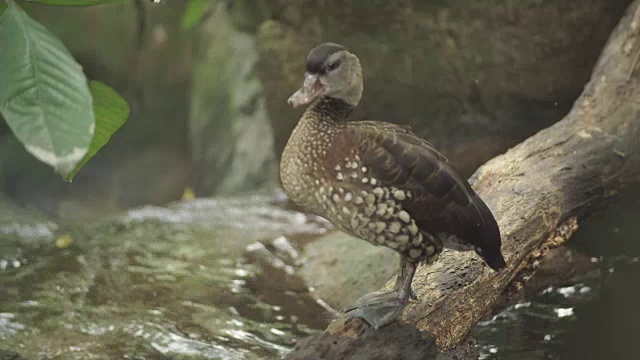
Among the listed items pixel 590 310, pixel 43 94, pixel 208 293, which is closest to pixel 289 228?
pixel 208 293

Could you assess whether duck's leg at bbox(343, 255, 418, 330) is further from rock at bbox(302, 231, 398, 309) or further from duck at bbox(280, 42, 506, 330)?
rock at bbox(302, 231, 398, 309)

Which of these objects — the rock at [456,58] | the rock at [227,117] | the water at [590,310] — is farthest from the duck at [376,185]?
the rock at [227,117]

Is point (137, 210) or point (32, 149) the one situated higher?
point (32, 149)

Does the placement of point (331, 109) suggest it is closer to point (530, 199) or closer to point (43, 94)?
point (530, 199)

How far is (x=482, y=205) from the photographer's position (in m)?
2.09

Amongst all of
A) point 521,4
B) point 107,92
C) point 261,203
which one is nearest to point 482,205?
point 107,92

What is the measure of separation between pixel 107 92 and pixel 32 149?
0.26m

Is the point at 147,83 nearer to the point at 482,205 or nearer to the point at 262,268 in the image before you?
the point at 262,268

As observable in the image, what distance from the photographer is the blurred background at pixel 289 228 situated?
9.29 ft

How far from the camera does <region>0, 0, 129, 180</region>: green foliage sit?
96cm

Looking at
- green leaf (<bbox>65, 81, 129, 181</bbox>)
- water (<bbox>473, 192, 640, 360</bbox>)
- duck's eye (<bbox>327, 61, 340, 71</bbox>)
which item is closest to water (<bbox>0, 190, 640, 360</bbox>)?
water (<bbox>473, 192, 640, 360</bbox>)

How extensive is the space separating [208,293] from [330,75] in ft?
4.42

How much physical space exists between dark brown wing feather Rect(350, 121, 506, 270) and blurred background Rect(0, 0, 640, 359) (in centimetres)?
57

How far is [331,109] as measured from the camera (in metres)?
2.13
